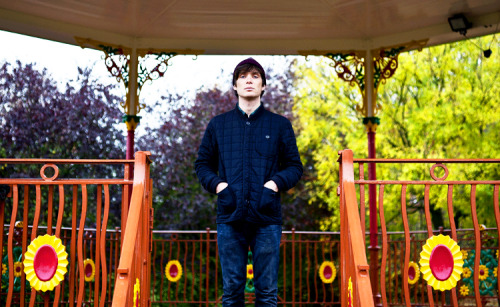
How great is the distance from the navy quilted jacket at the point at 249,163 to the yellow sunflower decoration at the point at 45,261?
1120 mm

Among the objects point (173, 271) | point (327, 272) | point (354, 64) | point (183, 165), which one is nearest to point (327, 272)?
point (327, 272)

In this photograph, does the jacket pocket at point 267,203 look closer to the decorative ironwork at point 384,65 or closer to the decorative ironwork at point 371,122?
the decorative ironwork at point 371,122

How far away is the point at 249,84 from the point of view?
378 centimetres

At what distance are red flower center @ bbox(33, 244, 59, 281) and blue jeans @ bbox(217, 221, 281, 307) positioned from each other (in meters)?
1.18

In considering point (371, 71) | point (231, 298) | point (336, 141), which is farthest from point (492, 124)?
point (231, 298)

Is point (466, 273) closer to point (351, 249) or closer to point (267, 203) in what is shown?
point (351, 249)

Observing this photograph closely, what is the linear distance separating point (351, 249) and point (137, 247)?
1.43 m

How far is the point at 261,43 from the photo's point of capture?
7949 millimetres

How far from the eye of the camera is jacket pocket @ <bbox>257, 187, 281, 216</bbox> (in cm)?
354

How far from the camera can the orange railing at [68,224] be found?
12.9ft

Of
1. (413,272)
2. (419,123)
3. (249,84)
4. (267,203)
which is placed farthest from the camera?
(419,123)

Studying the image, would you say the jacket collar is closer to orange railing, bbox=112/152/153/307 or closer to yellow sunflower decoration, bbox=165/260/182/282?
orange railing, bbox=112/152/153/307

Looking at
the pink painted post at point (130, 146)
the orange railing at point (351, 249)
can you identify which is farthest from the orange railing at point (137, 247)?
the pink painted post at point (130, 146)

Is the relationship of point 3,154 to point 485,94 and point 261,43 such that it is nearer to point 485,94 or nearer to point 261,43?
point 261,43
